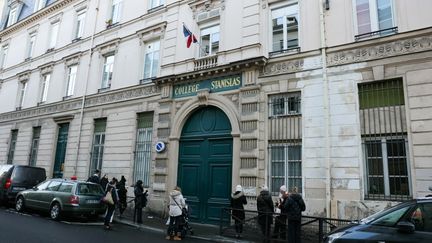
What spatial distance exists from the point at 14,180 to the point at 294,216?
38.8 ft

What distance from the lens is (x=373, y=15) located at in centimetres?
1004

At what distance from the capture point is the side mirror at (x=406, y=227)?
4859 mm

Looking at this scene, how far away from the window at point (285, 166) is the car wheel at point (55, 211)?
708 cm

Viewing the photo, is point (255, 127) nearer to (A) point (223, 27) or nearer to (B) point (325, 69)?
(B) point (325, 69)

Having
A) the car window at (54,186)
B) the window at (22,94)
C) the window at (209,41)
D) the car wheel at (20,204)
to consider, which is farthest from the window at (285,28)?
the window at (22,94)

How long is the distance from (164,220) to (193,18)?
8143 millimetres

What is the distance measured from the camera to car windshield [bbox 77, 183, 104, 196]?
11381 millimetres

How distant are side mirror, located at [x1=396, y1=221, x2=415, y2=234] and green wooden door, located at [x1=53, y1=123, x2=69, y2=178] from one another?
1710cm

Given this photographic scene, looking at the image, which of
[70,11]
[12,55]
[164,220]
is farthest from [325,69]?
[12,55]

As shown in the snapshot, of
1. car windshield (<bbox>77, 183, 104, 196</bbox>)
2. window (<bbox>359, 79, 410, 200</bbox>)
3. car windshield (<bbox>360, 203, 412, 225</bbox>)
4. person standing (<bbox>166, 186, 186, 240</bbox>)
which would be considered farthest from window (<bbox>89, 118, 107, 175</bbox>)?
car windshield (<bbox>360, 203, 412, 225</bbox>)

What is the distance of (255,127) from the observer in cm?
1122

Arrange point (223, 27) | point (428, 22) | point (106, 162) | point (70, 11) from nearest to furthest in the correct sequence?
point (428, 22) → point (223, 27) → point (106, 162) → point (70, 11)

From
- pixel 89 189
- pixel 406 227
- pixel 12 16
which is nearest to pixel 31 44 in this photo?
pixel 12 16

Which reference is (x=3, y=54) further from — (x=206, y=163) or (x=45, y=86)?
(x=206, y=163)
